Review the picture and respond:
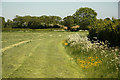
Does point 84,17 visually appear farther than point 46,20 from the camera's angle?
No

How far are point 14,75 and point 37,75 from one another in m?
1.22

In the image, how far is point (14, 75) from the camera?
8078 millimetres

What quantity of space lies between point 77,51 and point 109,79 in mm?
7143

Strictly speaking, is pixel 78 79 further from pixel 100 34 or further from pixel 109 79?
pixel 100 34

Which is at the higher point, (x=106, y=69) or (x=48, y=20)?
(x=48, y=20)

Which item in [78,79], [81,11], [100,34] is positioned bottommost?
[78,79]

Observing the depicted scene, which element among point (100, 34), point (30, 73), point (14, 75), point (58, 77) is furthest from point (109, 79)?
point (100, 34)

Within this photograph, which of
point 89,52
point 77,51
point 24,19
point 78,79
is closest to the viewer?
point 78,79

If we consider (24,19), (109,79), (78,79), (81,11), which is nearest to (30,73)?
(78,79)

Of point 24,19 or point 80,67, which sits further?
point 24,19

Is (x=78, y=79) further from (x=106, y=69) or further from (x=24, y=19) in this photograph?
(x=24, y=19)

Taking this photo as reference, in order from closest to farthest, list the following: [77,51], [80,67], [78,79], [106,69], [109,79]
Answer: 1. [109,79]
2. [78,79]
3. [106,69]
4. [80,67]
5. [77,51]

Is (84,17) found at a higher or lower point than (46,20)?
lower

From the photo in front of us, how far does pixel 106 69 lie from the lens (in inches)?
332
